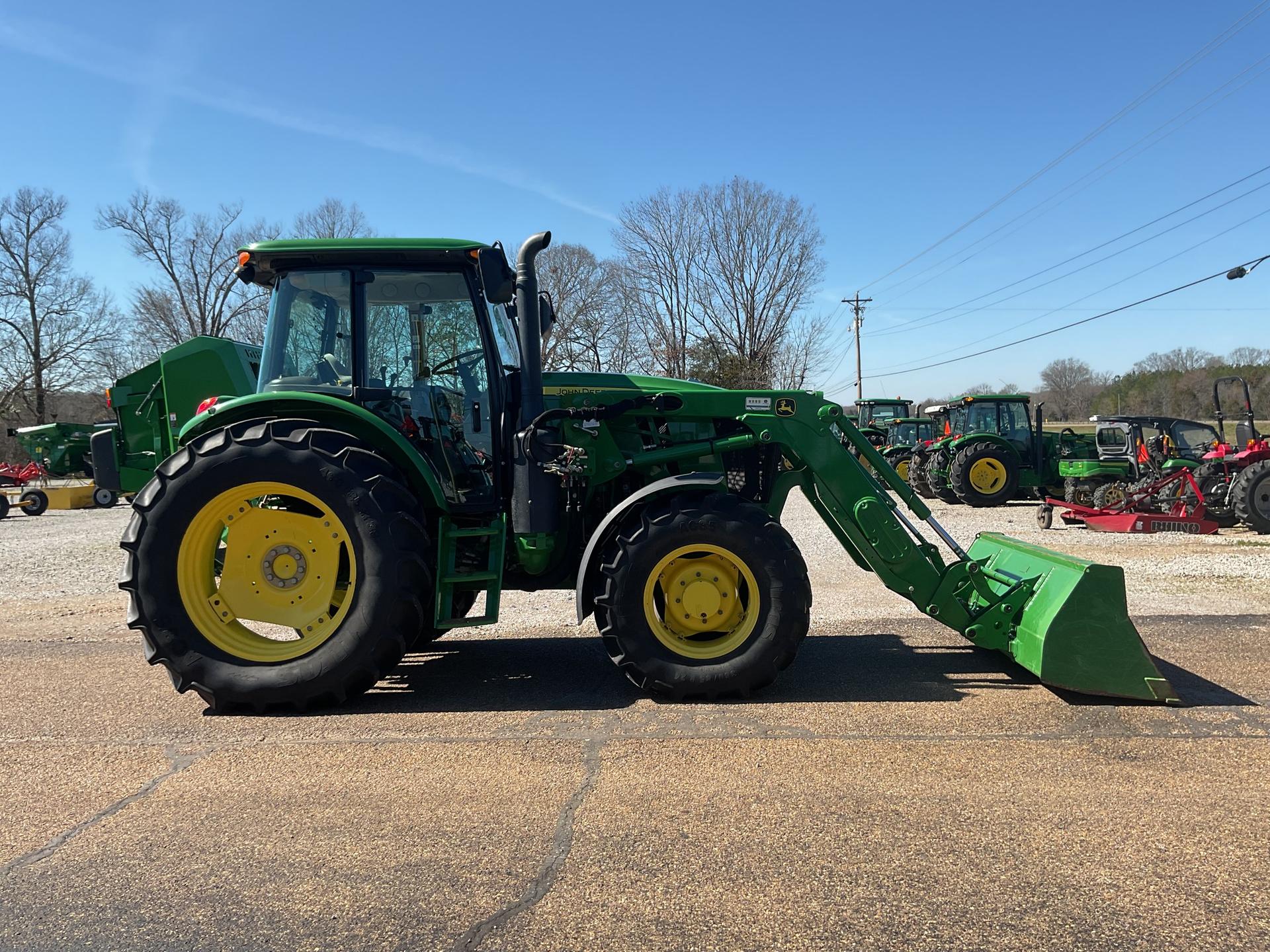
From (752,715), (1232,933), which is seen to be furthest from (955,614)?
(1232,933)

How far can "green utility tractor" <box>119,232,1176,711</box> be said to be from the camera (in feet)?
13.7

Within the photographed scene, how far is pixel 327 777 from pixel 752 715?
1944 millimetres

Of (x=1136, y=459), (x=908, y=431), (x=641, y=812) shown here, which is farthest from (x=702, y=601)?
(x=908, y=431)

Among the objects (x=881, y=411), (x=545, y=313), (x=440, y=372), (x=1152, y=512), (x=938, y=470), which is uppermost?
(x=881, y=411)

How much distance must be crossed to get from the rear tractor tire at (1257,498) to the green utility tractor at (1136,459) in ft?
4.20

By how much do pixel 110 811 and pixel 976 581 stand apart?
4.13 m

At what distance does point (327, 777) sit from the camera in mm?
3432

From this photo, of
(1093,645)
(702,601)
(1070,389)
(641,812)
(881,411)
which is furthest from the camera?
(1070,389)

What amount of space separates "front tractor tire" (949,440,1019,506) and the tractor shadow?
11.7 m

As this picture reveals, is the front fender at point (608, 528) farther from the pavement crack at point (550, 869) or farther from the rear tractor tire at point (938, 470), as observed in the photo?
the rear tractor tire at point (938, 470)

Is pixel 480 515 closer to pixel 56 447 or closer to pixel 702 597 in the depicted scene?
pixel 702 597

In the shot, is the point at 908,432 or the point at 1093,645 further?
the point at 908,432

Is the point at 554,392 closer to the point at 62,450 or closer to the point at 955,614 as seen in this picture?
the point at 955,614

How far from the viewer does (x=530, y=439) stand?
14.7 feet
